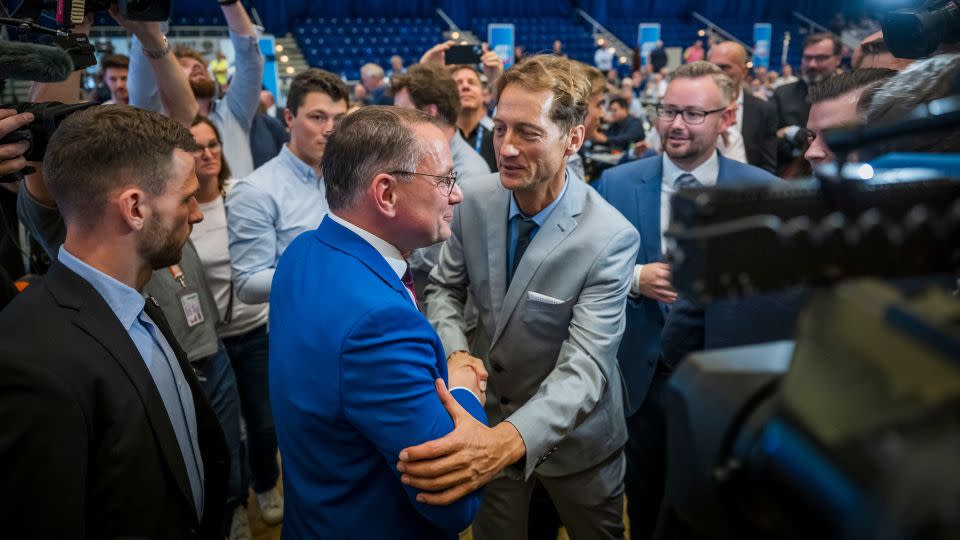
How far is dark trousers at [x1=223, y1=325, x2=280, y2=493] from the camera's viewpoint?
8.11 feet

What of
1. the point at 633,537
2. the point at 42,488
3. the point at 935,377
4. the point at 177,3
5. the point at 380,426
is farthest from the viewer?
the point at 177,3

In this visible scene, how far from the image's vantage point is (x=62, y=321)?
1114 millimetres

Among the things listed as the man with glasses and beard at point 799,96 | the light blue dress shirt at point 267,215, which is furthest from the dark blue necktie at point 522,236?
the man with glasses and beard at point 799,96

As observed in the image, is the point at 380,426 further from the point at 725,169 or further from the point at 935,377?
the point at 725,169

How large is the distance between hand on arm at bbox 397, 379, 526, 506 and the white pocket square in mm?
423

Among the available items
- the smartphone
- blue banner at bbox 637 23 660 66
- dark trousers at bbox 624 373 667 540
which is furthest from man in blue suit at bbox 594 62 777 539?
blue banner at bbox 637 23 660 66

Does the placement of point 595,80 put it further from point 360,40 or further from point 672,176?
point 360,40

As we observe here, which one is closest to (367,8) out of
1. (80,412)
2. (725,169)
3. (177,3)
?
(177,3)

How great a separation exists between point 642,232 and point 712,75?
724 mm

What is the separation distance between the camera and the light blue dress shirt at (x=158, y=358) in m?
1.25

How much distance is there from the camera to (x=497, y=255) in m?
1.75

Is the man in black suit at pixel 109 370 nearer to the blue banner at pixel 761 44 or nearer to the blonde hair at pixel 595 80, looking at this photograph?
the blonde hair at pixel 595 80

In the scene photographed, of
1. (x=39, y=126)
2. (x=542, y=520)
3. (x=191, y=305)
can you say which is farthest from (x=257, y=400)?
(x=39, y=126)

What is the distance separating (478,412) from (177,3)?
16.4 metres
